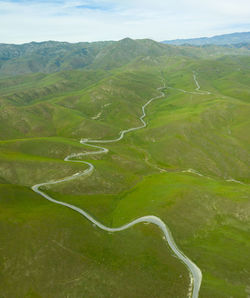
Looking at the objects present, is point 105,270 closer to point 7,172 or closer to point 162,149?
point 7,172

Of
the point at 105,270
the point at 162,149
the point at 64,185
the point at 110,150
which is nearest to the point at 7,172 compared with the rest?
the point at 64,185

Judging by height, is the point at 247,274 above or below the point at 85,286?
below

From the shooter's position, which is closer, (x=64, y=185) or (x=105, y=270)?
(x=105, y=270)

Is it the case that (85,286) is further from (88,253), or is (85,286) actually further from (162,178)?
(162,178)

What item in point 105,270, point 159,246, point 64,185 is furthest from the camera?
point 64,185

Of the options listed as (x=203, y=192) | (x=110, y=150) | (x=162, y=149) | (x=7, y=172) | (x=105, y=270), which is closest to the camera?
(x=105, y=270)

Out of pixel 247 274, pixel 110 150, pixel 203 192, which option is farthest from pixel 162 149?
pixel 247 274

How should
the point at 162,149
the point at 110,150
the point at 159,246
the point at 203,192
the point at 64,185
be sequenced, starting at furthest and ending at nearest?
the point at 162,149, the point at 110,150, the point at 64,185, the point at 203,192, the point at 159,246

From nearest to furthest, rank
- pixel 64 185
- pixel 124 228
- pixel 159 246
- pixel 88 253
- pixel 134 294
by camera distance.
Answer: pixel 134 294 → pixel 88 253 → pixel 159 246 → pixel 124 228 → pixel 64 185

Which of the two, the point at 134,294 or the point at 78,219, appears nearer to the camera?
the point at 134,294
